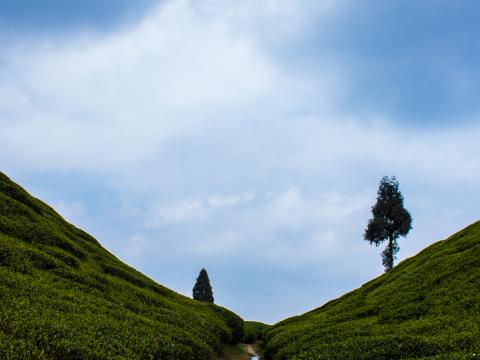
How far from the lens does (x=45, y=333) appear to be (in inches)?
853

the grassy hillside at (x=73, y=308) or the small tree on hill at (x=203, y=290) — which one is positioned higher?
→ the small tree on hill at (x=203, y=290)

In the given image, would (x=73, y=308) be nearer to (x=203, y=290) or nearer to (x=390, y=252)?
(x=390, y=252)

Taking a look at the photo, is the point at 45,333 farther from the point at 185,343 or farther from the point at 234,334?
the point at 234,334

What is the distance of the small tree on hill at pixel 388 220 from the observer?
85438 mm

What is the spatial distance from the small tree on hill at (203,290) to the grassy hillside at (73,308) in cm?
4926

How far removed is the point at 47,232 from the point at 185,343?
2219 centimetres

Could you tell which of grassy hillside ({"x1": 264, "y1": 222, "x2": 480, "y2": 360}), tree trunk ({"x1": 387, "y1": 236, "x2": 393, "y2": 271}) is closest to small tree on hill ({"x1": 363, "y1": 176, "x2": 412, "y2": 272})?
tree trunk ({"x1": 387, "y1": 236, "x2": 393, "y2": 271})

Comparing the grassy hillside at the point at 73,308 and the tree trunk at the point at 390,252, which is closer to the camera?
the grassy hillside at the point at 73,308

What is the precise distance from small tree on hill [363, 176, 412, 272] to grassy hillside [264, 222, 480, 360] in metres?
30.2

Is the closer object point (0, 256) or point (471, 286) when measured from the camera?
point (0, 256)

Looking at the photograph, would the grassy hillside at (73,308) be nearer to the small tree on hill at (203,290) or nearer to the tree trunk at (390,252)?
the tree trunk at (390,252)

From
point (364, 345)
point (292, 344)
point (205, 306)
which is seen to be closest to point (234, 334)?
point (205, 306)

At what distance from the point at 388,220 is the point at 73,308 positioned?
70140 mm

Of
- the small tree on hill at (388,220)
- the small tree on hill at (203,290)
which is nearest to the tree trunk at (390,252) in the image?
the small tree on hill at (388,220)
